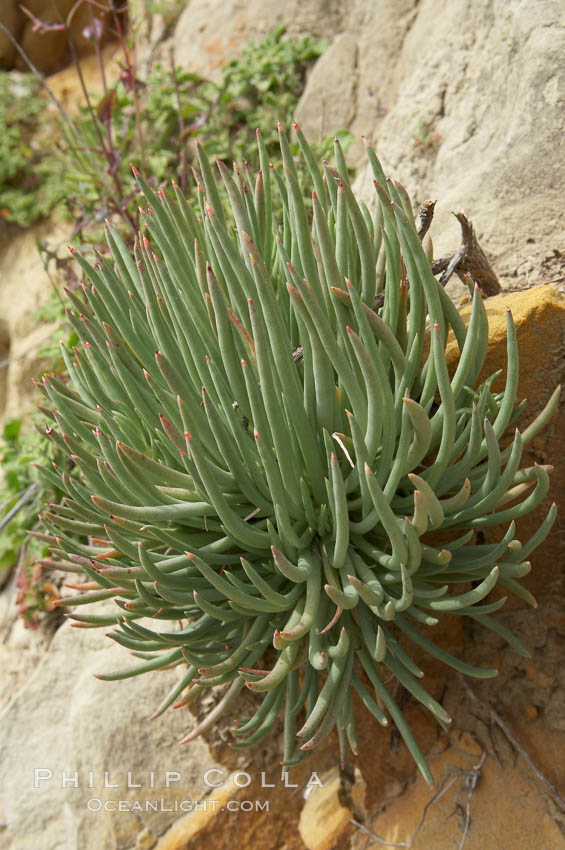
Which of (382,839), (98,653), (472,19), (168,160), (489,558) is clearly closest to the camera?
(489,558)

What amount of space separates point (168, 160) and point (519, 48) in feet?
7.48

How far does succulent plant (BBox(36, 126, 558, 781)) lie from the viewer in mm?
1362

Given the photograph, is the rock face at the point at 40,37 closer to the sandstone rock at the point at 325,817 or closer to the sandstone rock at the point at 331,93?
the sandstone rock at the point at 331,93

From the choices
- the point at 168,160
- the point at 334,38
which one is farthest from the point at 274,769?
the point at 334,38

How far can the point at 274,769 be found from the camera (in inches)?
79.8

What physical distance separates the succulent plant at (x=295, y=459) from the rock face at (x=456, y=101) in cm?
71

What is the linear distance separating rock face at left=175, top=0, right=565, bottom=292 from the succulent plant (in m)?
0.71

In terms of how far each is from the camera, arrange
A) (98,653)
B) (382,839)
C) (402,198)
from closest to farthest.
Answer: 1. (402,198)
2. (382,839)
3. (98,653)

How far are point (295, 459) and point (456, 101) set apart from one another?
81.6 inches

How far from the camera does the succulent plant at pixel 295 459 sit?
1.36 metres

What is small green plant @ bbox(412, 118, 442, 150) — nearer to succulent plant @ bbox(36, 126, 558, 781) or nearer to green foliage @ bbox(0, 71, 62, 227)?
succulent plant @ bbox(36, 126, 558, 781)

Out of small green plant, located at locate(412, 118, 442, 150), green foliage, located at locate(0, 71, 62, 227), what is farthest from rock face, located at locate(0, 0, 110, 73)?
small green plant, located at locate(412, 118, 442, 150)

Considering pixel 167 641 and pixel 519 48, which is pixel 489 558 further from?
pixel 519 48

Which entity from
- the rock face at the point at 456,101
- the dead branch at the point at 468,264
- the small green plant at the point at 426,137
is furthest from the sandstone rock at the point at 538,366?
the small green plant at the point at 426,137
